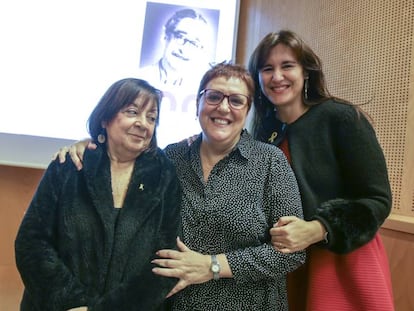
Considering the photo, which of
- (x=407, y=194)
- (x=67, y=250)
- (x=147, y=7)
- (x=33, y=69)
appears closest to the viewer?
(x=67, y=250)

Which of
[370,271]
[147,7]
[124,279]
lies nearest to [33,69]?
[147,7]

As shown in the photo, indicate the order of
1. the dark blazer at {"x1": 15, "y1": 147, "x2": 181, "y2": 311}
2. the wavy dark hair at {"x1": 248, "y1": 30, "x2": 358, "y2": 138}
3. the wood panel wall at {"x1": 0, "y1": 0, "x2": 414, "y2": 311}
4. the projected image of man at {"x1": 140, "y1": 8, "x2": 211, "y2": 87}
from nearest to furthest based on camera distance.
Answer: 1. the dark blazer at {"x1": 15, "y1": 147, "x2": 181, "y2": 311}
2. the wavy dark hair at {"x1": 248, "y1": 30, "x2": 358, "y2": 138}
3. the wood panel wall at {"x1": 0, "y1": 0, "x2": 414, "y2": 311}
4. the projected image of man at {"x1": 140, "y1": 8, "x2": 211, "y2": 87}

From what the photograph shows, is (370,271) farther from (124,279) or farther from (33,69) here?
(33,69)

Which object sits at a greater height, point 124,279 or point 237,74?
point 237,74

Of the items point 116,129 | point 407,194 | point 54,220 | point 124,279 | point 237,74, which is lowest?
point 124,279

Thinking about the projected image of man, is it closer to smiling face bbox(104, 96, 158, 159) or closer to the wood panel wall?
the wood panel wall

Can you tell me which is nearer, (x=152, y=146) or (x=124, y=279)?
(x=124, y=279)

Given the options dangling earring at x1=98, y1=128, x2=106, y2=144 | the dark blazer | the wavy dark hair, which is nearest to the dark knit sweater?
the wavy dark hair

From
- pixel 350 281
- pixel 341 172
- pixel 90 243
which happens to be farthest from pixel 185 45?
pixel 350 281

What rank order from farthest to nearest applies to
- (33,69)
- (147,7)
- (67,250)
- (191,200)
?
(147,7) → (33,69) → (191,200) → (67,250)

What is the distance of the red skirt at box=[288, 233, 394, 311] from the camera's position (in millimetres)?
1073

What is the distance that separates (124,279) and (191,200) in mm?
335

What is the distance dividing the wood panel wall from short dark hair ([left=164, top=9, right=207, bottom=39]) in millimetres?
596

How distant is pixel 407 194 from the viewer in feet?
4.80
